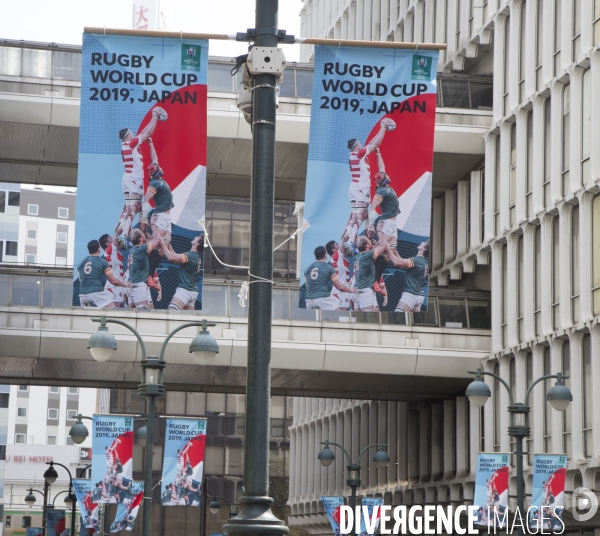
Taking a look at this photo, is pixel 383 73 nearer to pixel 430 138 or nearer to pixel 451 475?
pixel 430 138

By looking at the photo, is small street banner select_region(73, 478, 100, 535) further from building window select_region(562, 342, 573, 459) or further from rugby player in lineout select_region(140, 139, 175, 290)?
rugby player in lineout select_region(140, 139, 175, 290)

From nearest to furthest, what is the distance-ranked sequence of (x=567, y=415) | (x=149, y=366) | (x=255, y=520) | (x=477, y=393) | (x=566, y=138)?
(x=255, y=520)
(x=149, y=366)
(x=477, y=393)
(x=567, y=415)
(x=566, y=138)

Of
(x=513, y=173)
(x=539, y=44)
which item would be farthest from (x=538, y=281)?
(x=539, y=44)

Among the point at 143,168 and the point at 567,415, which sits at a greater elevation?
the point at 143,168

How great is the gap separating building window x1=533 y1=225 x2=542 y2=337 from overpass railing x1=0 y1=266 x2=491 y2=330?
142 inches

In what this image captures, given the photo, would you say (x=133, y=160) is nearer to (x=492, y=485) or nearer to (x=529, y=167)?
(x=492, y=485)

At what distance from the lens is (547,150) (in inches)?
1448

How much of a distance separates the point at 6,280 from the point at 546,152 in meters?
16.6

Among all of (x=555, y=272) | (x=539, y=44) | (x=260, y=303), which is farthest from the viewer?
(x=539, y=44)

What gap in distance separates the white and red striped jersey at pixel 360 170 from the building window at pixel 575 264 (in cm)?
2212

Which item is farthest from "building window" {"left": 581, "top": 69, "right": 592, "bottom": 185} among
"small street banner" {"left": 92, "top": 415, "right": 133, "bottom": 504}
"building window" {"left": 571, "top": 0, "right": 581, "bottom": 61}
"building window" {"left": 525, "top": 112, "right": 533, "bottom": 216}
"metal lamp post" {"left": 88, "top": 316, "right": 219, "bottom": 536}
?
"small street banner" {"left": 92, "top": 415, "right": 133, "bottom": 504}

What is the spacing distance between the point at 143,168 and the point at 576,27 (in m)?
24.2

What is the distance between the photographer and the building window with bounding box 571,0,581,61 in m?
34.5

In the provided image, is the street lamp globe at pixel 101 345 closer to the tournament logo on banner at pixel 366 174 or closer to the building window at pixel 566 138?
the tournament logo on banner at pixel 366 174
